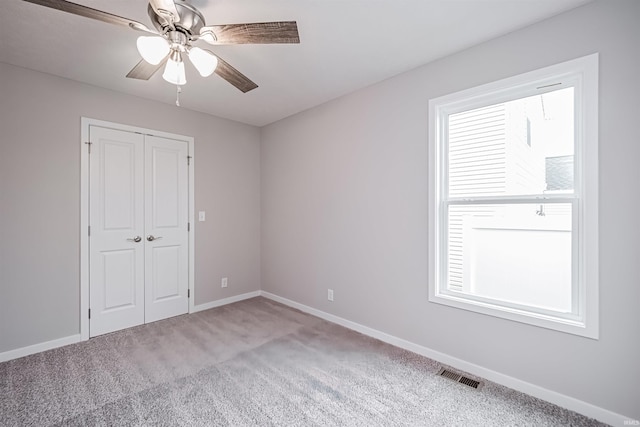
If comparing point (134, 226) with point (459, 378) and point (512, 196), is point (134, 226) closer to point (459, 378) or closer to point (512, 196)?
point (459, 378)

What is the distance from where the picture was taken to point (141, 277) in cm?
332

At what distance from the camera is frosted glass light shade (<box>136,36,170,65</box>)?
1.58 meters

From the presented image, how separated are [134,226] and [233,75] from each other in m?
2.21

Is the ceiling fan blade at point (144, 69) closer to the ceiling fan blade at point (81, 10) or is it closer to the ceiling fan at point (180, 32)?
the ceiling fan at point (180, 32)

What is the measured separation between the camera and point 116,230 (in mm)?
3133

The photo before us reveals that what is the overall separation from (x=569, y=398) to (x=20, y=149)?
463cm

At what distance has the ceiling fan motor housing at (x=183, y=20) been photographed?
5.11 feet

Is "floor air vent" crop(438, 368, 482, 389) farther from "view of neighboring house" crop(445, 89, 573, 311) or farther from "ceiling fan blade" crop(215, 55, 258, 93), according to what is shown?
"ceiling fan blade" crop(215, 55, 258, 93)

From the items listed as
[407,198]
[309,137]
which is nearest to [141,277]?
[309,137]

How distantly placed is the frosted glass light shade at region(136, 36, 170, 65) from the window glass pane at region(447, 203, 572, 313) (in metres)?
2.33

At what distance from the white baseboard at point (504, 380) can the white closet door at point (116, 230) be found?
232 centimetres

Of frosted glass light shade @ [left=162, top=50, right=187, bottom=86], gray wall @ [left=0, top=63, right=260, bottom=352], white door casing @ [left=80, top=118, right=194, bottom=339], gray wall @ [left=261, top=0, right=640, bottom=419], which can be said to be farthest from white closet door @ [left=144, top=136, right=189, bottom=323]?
frosted glass light shade @ [left=162, top=50, right=187, bottom=86]

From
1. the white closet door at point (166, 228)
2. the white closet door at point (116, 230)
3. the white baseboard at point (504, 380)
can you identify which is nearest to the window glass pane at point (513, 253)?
the white baseboard at point (504, 380)

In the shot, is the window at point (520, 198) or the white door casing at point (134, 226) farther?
the white door casing at point (134, 226)
